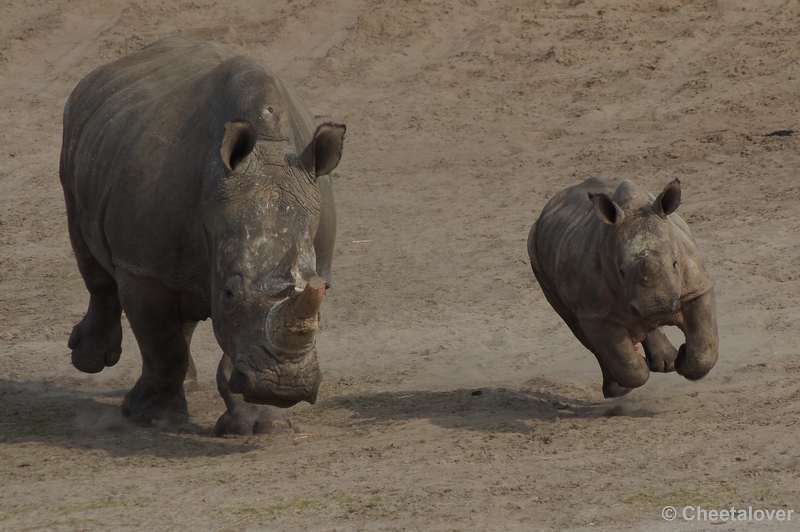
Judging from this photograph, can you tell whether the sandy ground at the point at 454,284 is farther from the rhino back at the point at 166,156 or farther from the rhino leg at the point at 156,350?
the rhino back at the point at 166,156

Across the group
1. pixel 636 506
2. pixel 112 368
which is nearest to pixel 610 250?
pixel 636 506

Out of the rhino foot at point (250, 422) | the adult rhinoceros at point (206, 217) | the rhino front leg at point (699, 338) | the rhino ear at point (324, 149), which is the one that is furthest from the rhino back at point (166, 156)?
the rhino front leg at point (699, 338)

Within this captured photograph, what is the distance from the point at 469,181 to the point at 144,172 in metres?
5.87

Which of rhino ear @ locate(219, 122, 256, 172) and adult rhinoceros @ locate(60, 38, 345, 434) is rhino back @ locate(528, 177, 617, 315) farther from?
rhino ear @ locate(219, 122, 256, 172)

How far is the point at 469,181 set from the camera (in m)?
11.2

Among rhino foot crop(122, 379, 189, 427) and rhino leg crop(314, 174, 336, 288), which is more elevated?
rhino leg crop(314, 174, 336, 288)

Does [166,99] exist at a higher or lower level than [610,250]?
higher

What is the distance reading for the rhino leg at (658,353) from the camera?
6.09m

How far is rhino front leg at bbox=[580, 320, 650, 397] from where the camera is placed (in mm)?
5664

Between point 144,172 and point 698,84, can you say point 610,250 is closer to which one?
point 144,172

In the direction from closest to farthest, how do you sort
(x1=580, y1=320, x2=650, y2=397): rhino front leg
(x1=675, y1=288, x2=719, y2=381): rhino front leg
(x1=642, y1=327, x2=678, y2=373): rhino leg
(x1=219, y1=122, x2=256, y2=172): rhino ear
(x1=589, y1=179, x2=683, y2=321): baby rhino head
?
(x1=219, y1=122, x2=256, y2=172): rhino ear < (x1=589, y1=179, x2=683, y2=321): baby rhino head < (x1=675, y1=288, x2=719, y2=381): rhino front leg < (x1=580, y1=320, x2=650, y2=397): rhino front leg < (x1=642, y1=327, x2=678, y2=373): rhino leg

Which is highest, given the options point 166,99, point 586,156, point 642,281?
point 166,99

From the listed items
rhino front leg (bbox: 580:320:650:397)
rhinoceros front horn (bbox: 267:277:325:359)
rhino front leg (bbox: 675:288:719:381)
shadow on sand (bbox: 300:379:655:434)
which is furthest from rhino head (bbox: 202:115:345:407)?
rhino front leg (bbox: 675:288:719:381)

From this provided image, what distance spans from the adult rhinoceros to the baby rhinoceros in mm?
1303
